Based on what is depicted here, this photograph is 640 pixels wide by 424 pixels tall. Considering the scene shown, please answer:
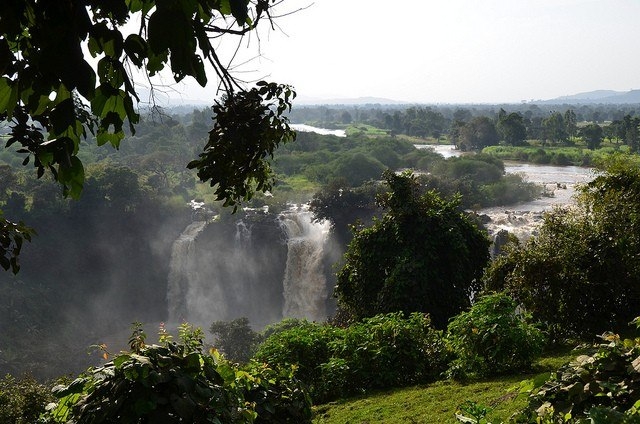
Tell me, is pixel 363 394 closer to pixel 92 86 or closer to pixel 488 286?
pixel 488 286

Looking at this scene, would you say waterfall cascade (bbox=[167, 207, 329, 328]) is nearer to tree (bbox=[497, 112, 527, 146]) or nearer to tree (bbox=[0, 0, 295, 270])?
tree (bbox=[0, 0, 295, 270])

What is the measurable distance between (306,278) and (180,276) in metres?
8.65

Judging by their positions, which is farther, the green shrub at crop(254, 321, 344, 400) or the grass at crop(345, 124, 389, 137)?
the grass at crop(345, 124, 389, 137)

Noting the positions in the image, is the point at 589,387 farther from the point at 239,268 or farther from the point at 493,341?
the point at 239,268

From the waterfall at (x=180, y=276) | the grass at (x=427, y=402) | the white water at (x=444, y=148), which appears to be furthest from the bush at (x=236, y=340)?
the white water at (x=444, y=148)

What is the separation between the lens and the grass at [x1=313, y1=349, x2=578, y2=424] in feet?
16.8

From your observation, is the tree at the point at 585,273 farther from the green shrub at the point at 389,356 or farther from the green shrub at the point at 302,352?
the green shrub at the point at 302,352

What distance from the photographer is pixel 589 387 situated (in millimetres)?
2334

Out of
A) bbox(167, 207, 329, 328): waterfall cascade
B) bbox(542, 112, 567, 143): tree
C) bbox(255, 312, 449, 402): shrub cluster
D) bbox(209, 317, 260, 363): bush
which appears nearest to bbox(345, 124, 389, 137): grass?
bbox(542, 112, 567, 143): tree

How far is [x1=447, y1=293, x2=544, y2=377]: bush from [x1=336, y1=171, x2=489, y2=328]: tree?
407cm

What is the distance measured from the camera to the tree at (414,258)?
11109mm

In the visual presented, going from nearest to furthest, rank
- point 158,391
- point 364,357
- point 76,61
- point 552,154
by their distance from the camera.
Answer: point 76,61 < point 158,391 < point 364,357 < point 552,154

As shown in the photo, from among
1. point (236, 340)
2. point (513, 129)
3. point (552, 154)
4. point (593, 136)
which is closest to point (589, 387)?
point (236, 340)

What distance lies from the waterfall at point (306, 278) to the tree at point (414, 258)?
1733 cm
